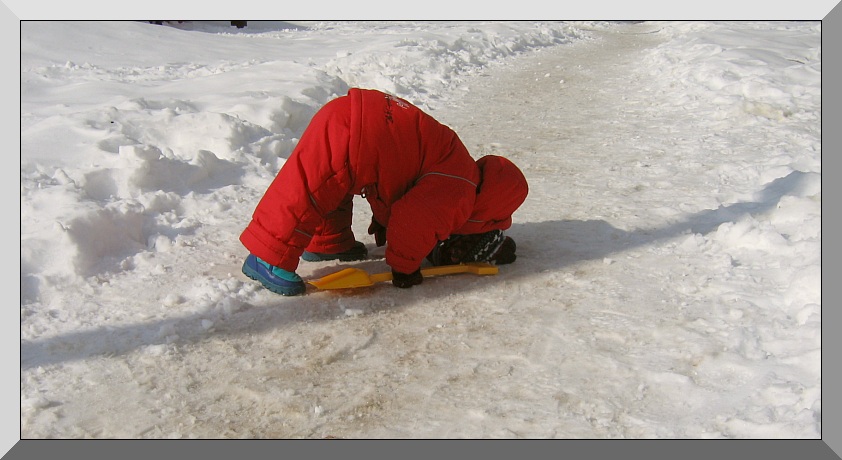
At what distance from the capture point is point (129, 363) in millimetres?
2674

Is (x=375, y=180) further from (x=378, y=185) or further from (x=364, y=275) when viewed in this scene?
(x=364, y=275)

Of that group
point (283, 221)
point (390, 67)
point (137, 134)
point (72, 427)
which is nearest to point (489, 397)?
point (283, 221)

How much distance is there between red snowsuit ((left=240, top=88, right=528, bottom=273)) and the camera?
3084 millimetres

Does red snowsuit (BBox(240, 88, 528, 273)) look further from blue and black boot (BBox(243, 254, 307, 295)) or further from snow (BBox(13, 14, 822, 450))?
snow (BBox(13, 14, 822, 450))

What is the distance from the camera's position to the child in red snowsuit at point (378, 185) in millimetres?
3086

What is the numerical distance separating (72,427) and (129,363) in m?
0.38

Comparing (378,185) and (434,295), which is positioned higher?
(378,185)

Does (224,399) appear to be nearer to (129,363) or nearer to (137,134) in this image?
(129,363)

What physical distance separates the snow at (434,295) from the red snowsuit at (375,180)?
10.4 inches

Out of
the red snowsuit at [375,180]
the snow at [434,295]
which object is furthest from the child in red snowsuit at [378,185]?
the snow at [434,295]

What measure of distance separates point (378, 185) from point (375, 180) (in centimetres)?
4

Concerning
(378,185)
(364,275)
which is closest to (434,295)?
(364,275)

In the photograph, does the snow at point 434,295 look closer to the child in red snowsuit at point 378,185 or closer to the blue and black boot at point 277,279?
the blue and black boot at point 277,279

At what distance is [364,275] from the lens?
336cm
